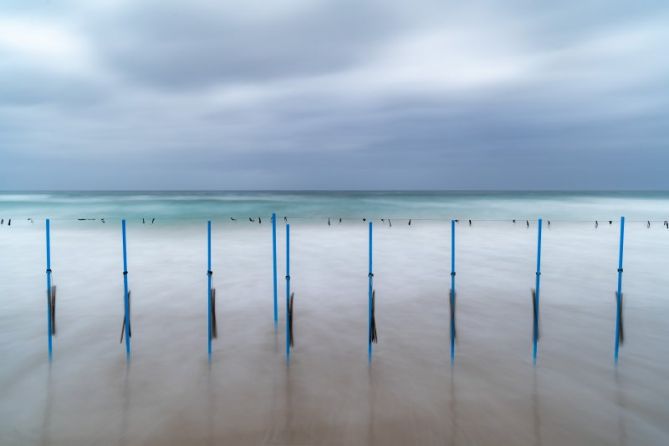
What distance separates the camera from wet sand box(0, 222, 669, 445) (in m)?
5.21

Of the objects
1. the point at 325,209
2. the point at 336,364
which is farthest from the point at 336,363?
the point at 325,209

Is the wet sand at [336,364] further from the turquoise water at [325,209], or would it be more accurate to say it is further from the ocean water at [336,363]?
the turquoise water at [325,209]

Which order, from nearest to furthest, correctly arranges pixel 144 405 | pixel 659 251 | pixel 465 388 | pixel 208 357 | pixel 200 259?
pixel 144 405 < pixel 465 388 < pixel 208 357 < pixel 200 259 < pixel 659 251

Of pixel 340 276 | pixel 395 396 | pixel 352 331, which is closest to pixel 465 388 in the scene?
pixel 395 396

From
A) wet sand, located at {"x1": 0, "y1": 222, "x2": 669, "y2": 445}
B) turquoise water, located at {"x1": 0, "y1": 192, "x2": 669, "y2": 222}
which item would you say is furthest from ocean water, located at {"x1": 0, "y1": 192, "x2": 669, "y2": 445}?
turquoise water, located at {"x1": 0, "y1": 192, "x2": 669, "y2": 222}

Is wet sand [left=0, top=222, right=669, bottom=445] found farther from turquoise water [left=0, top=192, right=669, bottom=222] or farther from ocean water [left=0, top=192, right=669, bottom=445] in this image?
turquoise water [left=0, top=192, right=669, bottom=222]

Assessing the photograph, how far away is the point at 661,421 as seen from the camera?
5305 mm

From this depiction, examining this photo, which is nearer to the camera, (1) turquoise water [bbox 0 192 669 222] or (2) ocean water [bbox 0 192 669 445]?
(2) ocean water [bbox 0 192 669 445]

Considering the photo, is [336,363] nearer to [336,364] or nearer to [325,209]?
[336,364]

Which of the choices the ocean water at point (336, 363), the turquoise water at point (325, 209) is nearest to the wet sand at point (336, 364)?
the ocean water at point (336, 363)

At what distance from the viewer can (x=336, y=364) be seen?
7.09 meters

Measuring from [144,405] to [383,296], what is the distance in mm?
7171

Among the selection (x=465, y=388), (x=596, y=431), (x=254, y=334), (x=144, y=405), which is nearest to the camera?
(x=596, y=431)

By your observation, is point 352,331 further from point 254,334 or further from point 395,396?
point 395,396
